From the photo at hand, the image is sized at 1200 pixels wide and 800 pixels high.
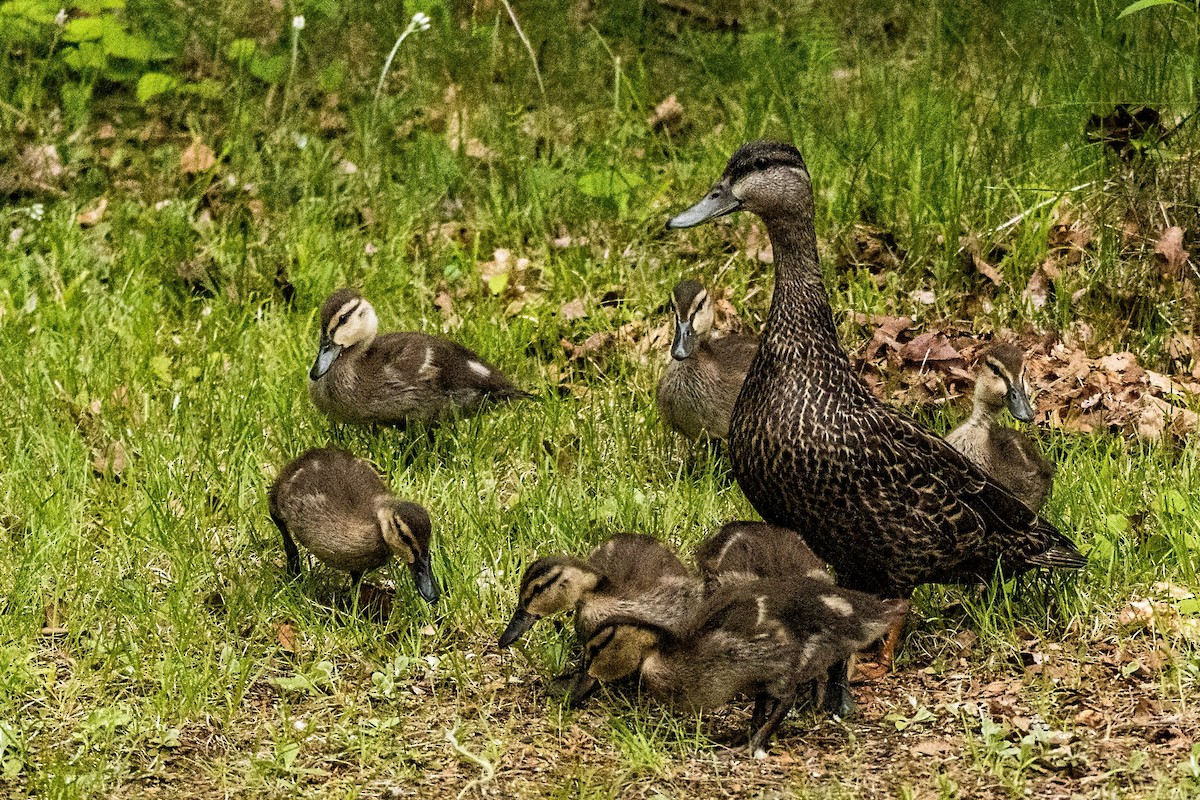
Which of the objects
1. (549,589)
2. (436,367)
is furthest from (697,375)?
(549,589)

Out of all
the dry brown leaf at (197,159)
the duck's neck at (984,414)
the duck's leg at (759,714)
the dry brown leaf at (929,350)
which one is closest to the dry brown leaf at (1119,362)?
the dry brown leaf at (929,350)

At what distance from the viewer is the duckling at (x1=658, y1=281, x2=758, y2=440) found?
5.71 meters

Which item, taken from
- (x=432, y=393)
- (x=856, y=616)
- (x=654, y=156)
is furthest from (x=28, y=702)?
(x=654, y=156)

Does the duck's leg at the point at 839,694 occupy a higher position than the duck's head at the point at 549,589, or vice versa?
the duck's head at the point at 549,589

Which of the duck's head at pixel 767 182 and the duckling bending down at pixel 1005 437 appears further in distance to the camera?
the duckling bending down at pixel 1005 437

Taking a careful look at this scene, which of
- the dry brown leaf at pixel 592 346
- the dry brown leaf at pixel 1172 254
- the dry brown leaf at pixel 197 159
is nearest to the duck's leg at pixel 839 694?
the dry brown leaf at pixel 592 346

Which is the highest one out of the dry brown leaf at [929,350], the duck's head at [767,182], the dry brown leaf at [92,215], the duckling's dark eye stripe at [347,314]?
the duck's head at [767,182]

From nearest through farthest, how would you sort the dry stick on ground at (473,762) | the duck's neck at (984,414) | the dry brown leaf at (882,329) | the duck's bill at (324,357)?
the dry stick on ground at (473,762)
the duck's neck at (984,414)
the duck's bill at (324,357)
the dry brown leaf at (882,329)

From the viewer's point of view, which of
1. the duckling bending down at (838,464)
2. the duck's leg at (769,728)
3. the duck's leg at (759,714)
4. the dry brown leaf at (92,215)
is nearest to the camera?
the duck's leg at (769,728)

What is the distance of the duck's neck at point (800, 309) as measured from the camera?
182 inches

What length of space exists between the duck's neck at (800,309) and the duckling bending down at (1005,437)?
743mm

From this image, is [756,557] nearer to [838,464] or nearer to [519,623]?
[838,464]

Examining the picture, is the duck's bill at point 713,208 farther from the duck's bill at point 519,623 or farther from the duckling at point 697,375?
the duck's bill at point 519,623

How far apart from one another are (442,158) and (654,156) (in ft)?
3.30
